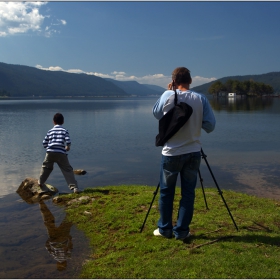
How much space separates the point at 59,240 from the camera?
723cm

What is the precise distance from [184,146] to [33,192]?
7.35m

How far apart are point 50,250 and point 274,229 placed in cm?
477

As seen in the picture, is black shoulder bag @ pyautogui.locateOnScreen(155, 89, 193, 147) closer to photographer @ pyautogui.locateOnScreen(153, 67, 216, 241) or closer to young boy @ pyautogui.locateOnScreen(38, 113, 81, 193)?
photographer @ pyautogui.locateOnScreen(153, 67, 216, 241)

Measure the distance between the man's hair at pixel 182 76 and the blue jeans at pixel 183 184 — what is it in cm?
136

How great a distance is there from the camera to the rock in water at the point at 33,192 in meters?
10.9

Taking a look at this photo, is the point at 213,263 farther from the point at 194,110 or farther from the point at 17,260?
the point at 17,260

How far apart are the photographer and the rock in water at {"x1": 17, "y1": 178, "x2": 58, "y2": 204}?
624cm

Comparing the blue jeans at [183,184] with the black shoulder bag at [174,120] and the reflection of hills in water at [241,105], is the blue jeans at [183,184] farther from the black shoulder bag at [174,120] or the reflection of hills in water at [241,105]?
the reflection of hills in water at [241,105]

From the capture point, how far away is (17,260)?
20.8ft

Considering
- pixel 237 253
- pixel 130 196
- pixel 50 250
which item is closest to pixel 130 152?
pixel 130 196

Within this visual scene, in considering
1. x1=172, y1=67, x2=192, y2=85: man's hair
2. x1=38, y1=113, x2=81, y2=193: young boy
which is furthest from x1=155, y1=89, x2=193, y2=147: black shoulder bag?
x1=38, y1=113, x2=81, y2=193: young boy

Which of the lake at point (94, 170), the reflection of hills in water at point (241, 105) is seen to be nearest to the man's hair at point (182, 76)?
the lake at point (94, 170)

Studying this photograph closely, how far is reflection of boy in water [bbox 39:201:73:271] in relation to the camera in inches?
245

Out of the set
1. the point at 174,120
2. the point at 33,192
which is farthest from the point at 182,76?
the point at 33,192
